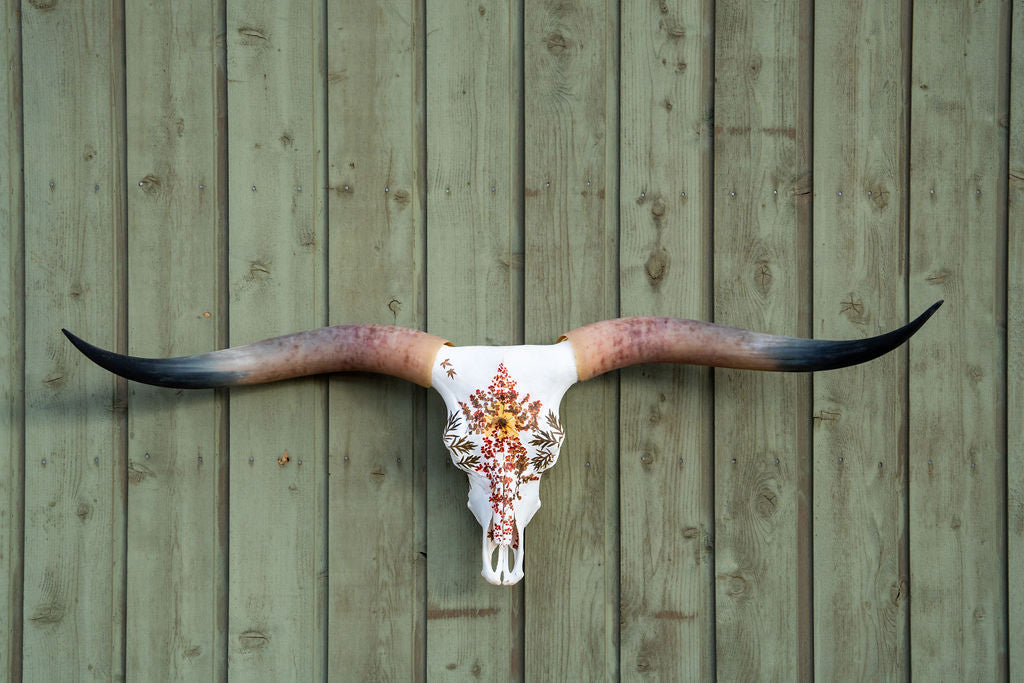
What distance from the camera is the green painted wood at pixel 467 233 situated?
1537 millimetres

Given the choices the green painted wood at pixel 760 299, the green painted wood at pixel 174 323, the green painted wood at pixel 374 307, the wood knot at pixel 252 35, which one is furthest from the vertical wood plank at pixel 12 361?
the green painted wood at pixel 760 299

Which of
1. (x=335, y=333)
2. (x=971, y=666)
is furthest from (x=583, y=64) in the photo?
(x=971, y=666)

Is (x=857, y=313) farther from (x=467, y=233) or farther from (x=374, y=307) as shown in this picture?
(x=374, y=307)

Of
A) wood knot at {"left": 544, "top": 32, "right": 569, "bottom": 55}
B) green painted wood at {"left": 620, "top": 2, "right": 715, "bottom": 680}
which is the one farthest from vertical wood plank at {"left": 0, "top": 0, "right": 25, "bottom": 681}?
green painted wood at {"left": 620, "top": 2, "right": 715, "bottom": 680}

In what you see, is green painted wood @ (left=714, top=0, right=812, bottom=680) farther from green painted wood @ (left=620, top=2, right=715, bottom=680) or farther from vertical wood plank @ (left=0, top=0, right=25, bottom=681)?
vertical wood plank @ (left=0, top=0, right=25, bottom=681)

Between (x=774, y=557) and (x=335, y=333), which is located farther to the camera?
(x=774, y=557)

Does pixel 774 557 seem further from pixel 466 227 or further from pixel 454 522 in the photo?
pixel 466 227

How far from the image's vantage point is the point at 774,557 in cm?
155

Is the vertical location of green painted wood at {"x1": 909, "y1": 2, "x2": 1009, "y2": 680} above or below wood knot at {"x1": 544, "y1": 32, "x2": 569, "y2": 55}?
below

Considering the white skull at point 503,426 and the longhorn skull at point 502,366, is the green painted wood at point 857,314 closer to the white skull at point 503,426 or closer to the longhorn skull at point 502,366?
the longhorn skull at point 502,366

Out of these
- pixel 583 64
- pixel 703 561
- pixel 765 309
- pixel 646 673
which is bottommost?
pixel 646 673

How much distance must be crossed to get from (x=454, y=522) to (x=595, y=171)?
830 mm

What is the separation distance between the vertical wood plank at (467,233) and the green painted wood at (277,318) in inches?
10.3

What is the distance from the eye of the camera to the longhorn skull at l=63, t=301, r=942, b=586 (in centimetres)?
133
